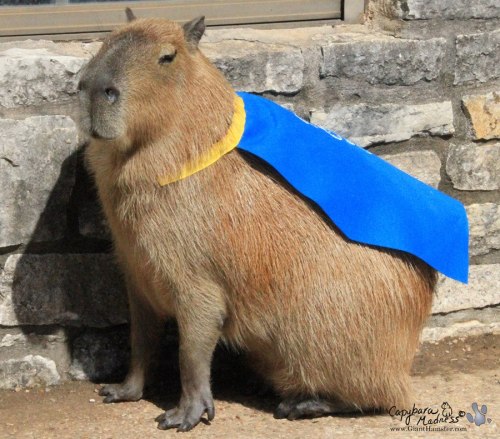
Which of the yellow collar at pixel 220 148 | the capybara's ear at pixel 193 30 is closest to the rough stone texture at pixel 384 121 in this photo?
the yellow collar at pixel 220 148

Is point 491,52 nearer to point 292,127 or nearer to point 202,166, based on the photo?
point 292,127

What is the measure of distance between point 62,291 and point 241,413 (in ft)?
2.91

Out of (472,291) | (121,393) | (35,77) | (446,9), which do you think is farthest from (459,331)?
(35,77)

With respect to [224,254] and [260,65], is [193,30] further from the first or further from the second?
[224,254]

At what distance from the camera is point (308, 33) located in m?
4.54

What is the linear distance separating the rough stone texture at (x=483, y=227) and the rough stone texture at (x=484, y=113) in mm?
317

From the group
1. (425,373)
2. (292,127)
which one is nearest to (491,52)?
(292,127)

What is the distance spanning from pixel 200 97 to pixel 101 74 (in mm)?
378

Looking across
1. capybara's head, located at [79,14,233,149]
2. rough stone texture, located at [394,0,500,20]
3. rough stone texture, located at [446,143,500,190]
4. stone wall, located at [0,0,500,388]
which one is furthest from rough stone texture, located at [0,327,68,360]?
rough stone texture, located at [394,0,500,20]

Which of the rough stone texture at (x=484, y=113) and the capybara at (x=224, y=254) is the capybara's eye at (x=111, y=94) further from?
the rough stone texture at (x=484, y=113)

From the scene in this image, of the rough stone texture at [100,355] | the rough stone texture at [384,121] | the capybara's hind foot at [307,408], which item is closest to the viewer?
the capybara's hind foot at [307,408]

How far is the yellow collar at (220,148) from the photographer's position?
369 cm

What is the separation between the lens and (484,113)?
4.61 meters

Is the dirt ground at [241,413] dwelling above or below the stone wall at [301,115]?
below
